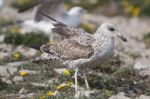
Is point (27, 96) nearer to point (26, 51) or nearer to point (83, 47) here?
point (83, 47)

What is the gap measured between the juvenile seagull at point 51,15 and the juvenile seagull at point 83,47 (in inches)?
208

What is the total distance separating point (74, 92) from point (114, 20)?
1029cm

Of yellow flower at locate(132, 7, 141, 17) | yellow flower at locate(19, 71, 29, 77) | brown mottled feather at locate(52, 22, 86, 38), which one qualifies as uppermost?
yellow flower at locate(132, 7, 141, 17)

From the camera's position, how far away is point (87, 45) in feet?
32.6

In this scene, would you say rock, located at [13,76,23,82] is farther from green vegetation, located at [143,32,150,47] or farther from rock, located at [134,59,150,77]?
green vegetation, located at [143,32,150,47]

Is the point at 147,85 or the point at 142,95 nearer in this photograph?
the point at 142,95

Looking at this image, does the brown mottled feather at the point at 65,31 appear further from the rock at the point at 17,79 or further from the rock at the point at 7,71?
the rock at the point at 7,71

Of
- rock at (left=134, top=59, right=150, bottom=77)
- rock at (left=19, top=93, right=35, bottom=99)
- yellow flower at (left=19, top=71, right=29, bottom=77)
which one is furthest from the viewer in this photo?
rock at (left=134, top=59, right=150, bottom=77)

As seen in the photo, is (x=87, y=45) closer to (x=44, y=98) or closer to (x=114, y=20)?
(x=44, y=98)

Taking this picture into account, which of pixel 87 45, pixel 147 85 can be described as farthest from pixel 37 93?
pixel 147 85

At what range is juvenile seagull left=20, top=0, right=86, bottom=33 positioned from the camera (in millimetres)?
15586

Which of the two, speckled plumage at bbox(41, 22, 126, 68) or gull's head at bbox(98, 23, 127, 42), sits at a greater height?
gull's head at bbox(98, 23, 127, 42)

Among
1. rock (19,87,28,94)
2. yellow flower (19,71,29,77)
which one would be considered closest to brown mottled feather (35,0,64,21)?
yellow flower (19,71,29,77)

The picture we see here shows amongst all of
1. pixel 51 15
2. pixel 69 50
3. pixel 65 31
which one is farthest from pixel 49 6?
pixel 69 50
